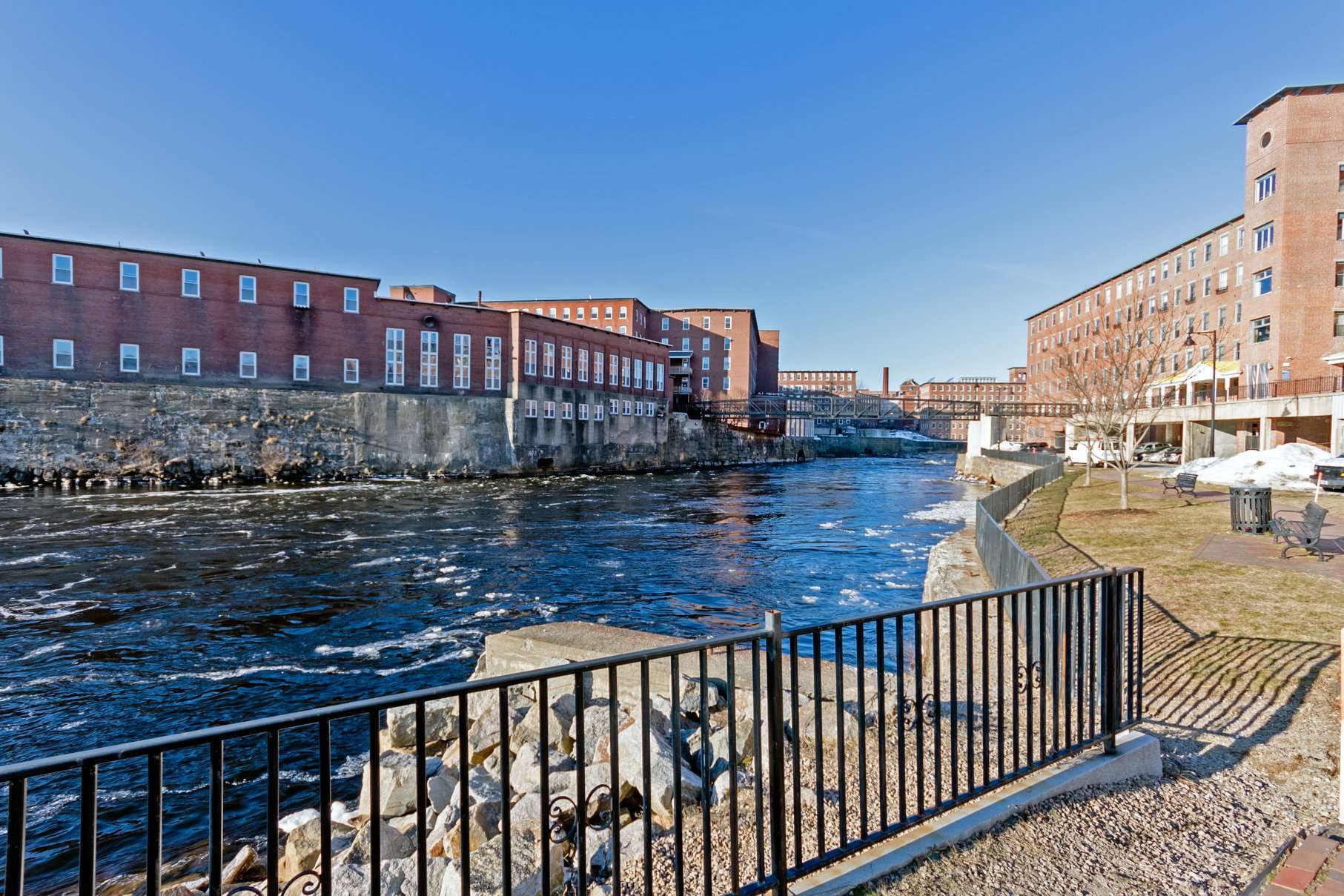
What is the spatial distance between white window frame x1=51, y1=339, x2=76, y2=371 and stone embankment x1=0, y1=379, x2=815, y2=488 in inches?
138

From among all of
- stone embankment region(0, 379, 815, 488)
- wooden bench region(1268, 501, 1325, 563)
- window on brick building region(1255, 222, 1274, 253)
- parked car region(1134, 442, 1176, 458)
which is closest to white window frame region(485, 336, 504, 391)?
stone embankment region(0, 379, 815, 488)

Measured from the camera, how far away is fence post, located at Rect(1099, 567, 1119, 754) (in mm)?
4730

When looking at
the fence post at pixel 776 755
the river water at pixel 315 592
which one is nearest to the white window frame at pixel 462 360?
the river water at pixel 315 592

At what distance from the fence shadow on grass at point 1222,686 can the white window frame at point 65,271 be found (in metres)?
58.6

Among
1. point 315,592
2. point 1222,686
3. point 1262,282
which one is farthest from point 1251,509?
point 1262,282

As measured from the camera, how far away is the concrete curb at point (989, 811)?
345cm

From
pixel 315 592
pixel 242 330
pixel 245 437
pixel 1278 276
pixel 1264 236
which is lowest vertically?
pixel 315 592

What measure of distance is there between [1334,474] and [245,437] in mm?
57880

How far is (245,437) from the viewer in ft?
149

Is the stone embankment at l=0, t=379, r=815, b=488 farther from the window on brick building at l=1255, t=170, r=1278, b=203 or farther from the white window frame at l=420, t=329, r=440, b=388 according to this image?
the window on brick building at l=1255, t=170, r=1278, b=203

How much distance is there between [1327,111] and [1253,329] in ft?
44.6

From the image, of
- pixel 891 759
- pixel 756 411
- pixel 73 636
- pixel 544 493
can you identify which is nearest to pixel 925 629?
pixel 891 759

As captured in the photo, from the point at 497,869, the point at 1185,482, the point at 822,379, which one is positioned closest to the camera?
the point at 497,869

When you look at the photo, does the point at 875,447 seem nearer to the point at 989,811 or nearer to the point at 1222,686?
the point at 1222,686
